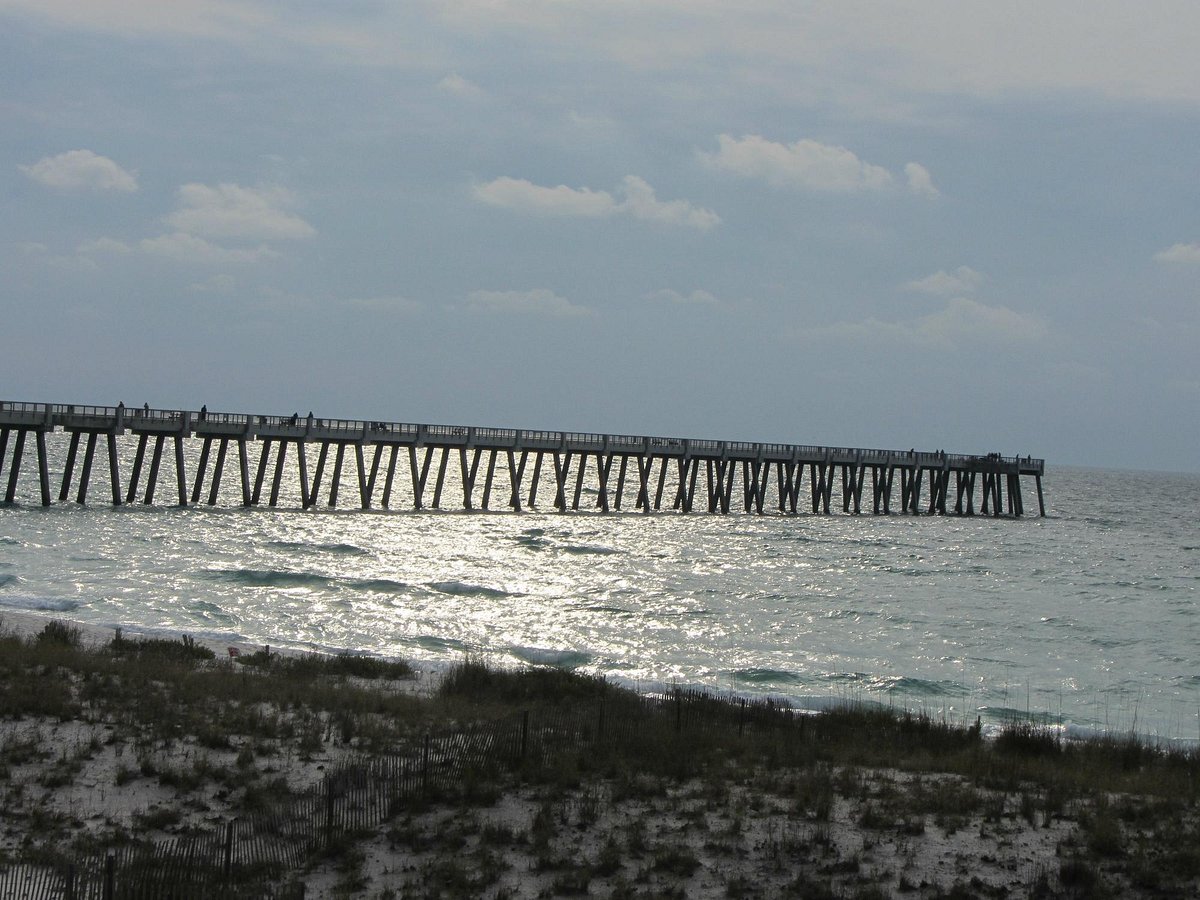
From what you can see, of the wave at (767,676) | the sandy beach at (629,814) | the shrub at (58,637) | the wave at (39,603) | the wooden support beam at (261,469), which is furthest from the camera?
the wooden support beam at (261,469)

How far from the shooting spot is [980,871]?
1231cm

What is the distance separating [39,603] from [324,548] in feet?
53.5

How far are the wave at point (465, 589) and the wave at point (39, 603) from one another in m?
11.0

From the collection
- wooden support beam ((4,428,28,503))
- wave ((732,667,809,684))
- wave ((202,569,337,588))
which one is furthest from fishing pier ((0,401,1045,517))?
wave ((732,667,809,684))

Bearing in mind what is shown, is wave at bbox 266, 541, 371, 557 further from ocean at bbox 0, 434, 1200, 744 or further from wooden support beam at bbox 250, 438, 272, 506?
wooden support beam at bbox 250, 438, 272, 506

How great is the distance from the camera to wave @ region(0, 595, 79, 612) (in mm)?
31531

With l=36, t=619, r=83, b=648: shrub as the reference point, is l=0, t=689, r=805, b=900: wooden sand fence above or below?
above

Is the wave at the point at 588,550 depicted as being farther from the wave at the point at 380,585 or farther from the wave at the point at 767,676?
the wave at the point at 767,676

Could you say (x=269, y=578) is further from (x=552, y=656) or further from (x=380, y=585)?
(x=552, y=656)

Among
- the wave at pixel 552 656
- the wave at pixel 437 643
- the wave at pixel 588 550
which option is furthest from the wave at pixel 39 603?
the wave at pixel 588 550

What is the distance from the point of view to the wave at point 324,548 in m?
47.0

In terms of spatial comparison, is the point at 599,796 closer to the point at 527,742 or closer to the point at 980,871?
the point at 527,742

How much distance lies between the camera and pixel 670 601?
39.3 meters

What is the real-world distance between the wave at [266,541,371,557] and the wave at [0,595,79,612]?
47.4 feet
